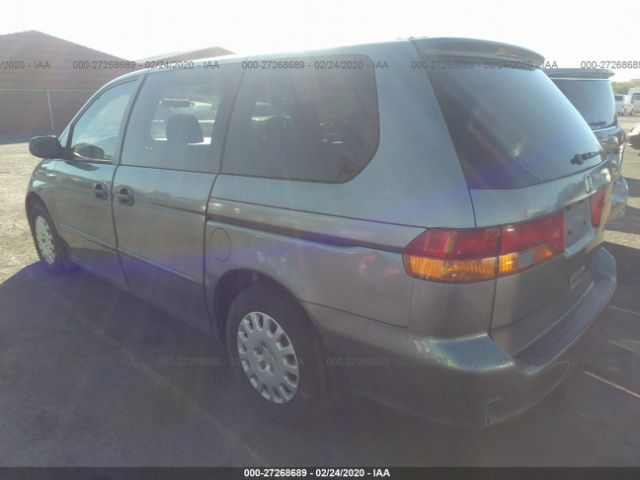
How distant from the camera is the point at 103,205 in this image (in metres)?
3.31

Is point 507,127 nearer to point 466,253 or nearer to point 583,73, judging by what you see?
point 466,253

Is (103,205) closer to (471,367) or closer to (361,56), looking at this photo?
(361,56)

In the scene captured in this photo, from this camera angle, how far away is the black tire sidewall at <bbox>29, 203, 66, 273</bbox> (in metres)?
4.28

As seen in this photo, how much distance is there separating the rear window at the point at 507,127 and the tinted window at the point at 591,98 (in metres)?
3.71

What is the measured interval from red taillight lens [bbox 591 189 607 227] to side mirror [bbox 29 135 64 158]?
3944mm

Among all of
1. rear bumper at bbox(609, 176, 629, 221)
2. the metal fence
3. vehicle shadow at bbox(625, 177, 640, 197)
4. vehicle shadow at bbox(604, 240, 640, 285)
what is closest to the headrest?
rear bumper at bbox(609, 176, 629, 221)

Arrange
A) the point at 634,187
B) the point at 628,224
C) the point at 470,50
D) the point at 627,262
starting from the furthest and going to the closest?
the point at 634,187 → the point at 628,224 → the point at 627,262 → the point at 470,50

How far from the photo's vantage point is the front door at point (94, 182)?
10.8 feet

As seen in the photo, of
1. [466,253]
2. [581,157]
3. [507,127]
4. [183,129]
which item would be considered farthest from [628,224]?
[183,129]

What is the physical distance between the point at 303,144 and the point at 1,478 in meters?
2.07

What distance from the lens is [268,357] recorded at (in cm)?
237

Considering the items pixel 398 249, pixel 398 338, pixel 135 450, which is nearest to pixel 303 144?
pixel 398 249

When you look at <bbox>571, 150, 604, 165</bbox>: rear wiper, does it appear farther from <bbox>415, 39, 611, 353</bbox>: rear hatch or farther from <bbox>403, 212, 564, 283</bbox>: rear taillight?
<bbox>403, 212, 564, 283</bbox>: rear taillight

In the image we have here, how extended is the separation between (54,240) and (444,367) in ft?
13.0
